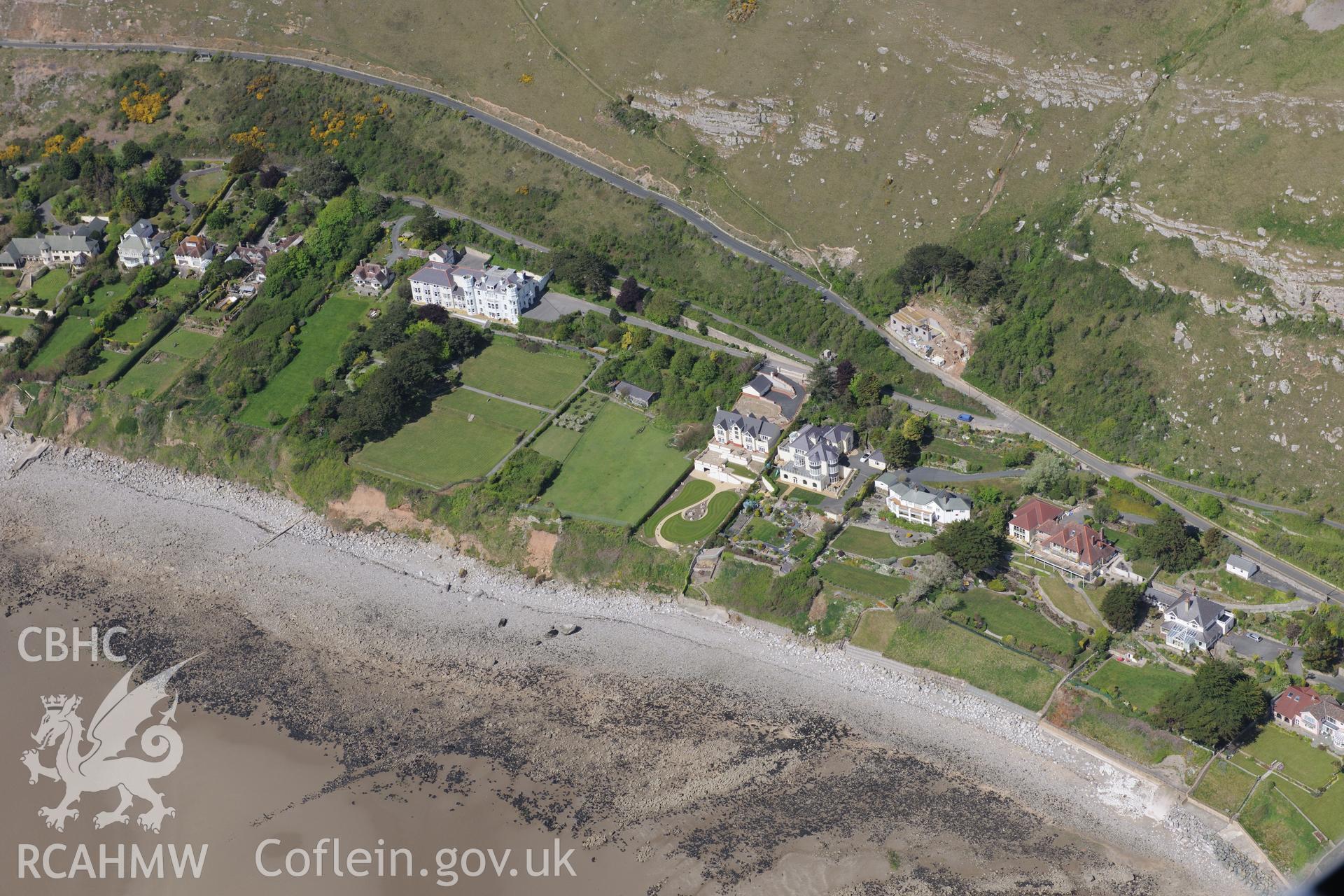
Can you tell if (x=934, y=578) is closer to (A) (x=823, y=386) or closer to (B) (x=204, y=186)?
(A) (x=823, y=386)

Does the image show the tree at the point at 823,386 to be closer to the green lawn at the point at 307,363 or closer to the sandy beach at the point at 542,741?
the sandy beach at the point at 542,741

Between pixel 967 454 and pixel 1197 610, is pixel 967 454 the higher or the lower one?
the lower one

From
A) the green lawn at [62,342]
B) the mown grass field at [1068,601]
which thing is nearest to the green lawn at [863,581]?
the mown grass field at [1068,601]

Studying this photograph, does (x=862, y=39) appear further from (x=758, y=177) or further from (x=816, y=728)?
(x=816, y=728)

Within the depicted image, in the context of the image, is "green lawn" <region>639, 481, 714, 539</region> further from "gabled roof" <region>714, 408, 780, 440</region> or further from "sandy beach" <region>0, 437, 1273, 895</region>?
"sandy beach" <region>0, 437, 1273, 895</region>

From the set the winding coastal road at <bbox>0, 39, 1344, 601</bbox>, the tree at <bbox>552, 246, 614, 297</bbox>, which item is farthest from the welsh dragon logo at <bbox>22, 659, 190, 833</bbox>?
the winding coastal road at <bbox>0, 39, 1344, 601</bbox>

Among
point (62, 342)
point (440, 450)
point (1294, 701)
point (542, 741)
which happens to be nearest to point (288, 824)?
point (542, 741)
